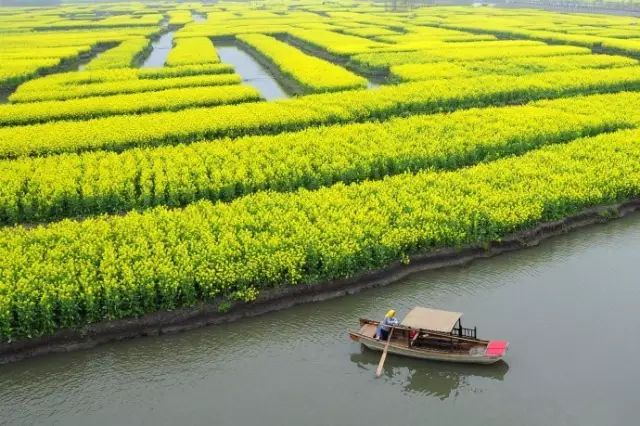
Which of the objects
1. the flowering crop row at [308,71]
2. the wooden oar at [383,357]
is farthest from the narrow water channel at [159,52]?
the wooden oar at [383,357]

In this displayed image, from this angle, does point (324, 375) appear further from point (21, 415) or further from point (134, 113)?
point (134, 113)

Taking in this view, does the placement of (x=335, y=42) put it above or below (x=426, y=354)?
above

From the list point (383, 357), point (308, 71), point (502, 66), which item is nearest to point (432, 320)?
point (383, 357)

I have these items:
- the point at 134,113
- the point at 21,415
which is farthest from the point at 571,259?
the point at 134,113

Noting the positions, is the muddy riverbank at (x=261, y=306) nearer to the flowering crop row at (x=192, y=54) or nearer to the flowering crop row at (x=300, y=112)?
the flowering crop row at (x=300, y=112)

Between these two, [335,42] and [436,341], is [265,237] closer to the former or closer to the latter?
[436,341]

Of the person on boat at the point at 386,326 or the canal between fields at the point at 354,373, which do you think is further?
the person on boat at the point at 386,326

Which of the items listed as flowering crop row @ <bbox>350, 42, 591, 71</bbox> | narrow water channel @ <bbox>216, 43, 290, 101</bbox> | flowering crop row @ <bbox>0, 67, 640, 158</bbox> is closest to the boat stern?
flowering crop row @ <bbox>0, 67, 640, 158</bbox>
